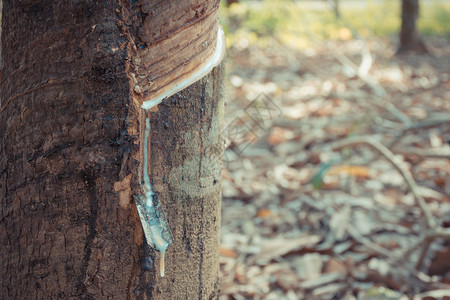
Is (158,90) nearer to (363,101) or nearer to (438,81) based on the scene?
(363,101)

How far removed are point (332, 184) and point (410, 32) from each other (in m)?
5.17

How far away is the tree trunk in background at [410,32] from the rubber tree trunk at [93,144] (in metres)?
6.77

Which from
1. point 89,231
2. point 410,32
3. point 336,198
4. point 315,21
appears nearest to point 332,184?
point 336,198

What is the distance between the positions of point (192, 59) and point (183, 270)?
0.37 metres

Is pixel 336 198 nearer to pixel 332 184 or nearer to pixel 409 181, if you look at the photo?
pixel 332 184

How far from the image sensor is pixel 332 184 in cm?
266

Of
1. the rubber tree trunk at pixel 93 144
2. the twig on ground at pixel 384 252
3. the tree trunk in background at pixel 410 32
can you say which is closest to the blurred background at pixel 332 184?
the twig on ground at pixel 384 252

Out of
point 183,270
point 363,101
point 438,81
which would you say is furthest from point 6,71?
point 438,81

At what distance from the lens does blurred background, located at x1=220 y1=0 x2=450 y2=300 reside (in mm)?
1788

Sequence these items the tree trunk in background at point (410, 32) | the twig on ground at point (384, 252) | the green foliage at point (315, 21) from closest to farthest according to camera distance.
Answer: the twig on ground at point (384, 252), the green foliage at point (315, 21), the tree trunk in background at point (410, 32)

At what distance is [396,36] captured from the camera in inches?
345

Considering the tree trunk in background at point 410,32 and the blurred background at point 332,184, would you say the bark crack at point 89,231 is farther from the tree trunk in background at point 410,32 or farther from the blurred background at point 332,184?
the tree trunk in background at point 410,32

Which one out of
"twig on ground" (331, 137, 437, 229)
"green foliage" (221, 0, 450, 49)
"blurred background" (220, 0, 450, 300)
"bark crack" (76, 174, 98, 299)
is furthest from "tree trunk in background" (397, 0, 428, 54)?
"bark crack" (76, 174, 98, 299)

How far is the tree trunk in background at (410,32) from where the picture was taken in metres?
6.88
